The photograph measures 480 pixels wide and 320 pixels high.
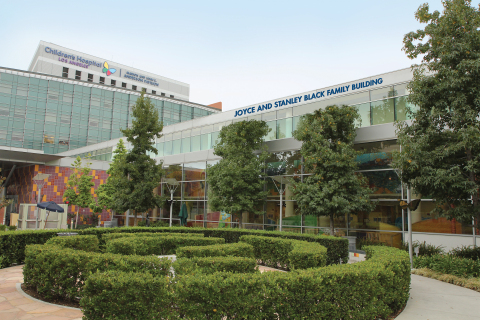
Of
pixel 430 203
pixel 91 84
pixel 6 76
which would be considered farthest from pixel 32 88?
pixel 430 203

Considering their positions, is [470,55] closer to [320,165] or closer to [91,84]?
[320,165]

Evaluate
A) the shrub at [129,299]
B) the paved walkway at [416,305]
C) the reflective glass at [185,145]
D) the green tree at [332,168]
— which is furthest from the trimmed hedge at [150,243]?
the reflective glass at [185,145]

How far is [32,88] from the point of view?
165ft

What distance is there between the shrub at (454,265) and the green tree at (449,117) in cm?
136

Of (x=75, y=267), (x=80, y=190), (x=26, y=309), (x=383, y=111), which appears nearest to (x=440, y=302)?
(x=75, y=267)

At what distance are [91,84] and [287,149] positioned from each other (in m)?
44.2

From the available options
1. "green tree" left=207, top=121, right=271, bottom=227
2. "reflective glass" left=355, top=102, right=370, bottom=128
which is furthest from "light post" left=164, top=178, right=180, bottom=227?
"reflective glass" left=355, top=102, right=370, bottom=128

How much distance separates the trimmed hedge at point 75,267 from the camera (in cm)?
698

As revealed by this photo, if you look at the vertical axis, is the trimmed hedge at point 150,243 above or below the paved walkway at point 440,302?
above

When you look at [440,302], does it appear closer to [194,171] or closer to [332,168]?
[332,168]

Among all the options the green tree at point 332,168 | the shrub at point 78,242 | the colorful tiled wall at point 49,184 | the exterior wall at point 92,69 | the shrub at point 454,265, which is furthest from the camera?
the exterior wall at point 92,69

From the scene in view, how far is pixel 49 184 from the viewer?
1270 inches

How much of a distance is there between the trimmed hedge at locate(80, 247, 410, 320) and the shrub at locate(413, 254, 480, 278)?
5.93 m

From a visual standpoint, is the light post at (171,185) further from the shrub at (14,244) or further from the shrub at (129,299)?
the shrub at (129,299)
